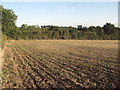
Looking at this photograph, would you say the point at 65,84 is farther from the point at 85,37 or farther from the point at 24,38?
the point at 85,37

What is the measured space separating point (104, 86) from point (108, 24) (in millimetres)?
122749

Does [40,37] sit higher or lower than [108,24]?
lower

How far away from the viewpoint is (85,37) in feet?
289

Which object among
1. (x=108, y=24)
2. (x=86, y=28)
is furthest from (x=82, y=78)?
(x=86, y=28)

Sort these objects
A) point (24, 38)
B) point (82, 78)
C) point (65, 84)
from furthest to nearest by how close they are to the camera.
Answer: point (24, 38)
point (82, 78)
point (65, 84)

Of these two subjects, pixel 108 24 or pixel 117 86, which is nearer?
pixel 117 86

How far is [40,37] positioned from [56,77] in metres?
73.8

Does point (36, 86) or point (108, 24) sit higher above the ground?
point (108, 24)

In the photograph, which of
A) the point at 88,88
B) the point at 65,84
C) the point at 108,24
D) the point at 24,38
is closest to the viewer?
the point at 88,88

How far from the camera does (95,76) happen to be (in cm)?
853

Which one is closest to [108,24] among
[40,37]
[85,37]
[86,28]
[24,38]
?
[86,28]

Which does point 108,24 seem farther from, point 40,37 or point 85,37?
point 40,37

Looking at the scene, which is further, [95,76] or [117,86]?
[95,76]

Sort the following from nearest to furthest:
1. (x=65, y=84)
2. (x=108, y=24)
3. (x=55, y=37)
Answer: (x=65, y=84) → (x=55, y=37) → (x=108, y=24)
